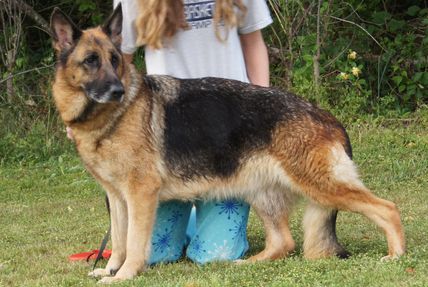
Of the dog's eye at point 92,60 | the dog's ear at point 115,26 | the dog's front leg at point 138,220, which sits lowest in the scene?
the dog's front leg at point 138,220

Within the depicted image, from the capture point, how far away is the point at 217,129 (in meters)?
5.57

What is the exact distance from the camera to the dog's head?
205 inches

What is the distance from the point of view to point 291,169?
5457 millimetres

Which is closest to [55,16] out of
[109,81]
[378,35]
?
[109,81]

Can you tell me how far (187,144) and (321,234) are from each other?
41.1 inches

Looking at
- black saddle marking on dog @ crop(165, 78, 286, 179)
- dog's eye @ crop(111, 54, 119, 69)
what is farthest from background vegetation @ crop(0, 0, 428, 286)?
dog's eye @ crop(111, 54, 119, 69)

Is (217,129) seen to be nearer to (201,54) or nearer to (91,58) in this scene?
(201,54)

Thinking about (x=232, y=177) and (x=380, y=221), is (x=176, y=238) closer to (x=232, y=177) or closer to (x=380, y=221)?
(x=232, y=177)

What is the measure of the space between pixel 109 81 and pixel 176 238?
1540 millimetres

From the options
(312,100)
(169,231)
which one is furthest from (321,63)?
(169,231)

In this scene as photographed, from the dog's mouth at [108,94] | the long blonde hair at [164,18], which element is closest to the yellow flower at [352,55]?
the long blonde hair at [164,18]

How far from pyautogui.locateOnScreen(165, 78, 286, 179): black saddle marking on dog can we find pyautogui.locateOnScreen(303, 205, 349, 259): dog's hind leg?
22.8 inches

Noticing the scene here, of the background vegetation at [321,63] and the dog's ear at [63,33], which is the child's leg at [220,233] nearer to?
the dog's ear at [63,33]

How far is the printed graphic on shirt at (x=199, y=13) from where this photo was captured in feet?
19.4
